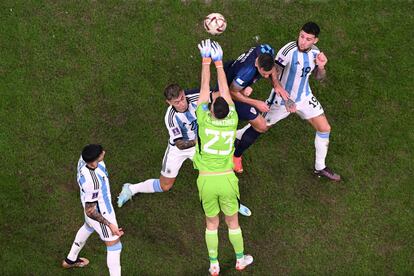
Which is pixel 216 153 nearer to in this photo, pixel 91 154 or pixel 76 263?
pixel 91 154

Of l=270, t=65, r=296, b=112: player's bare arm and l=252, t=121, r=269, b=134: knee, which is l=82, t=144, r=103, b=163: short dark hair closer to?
l=252, t=121, r=269, b=134: knee

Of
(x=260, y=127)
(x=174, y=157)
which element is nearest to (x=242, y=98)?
(x=260, y=127)

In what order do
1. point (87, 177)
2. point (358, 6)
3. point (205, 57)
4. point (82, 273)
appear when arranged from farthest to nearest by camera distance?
point (358, 6) → point (82, 273) → point (205, 57) → point (87, 177)

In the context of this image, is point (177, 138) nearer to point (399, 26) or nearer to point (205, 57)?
point (205, 57)

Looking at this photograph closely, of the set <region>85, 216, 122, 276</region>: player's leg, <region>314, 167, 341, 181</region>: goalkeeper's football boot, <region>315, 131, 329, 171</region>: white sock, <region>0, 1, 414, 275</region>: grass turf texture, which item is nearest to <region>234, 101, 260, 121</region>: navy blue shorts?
<region>315, 131, 329, 171</region>: white sock

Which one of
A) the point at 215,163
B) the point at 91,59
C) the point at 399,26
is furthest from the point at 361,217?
the point at 91,59

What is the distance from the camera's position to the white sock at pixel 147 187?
929cm

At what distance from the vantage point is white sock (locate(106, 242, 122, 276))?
8.24 m

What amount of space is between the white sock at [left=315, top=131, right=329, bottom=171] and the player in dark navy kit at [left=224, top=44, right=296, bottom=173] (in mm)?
823

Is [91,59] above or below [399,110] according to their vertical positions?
above

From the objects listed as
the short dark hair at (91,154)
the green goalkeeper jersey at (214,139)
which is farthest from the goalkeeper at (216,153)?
the short dark hair at (91,154)

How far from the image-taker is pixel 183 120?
828cm

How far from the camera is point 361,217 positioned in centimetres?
950

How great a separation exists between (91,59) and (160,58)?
1.31 meters
